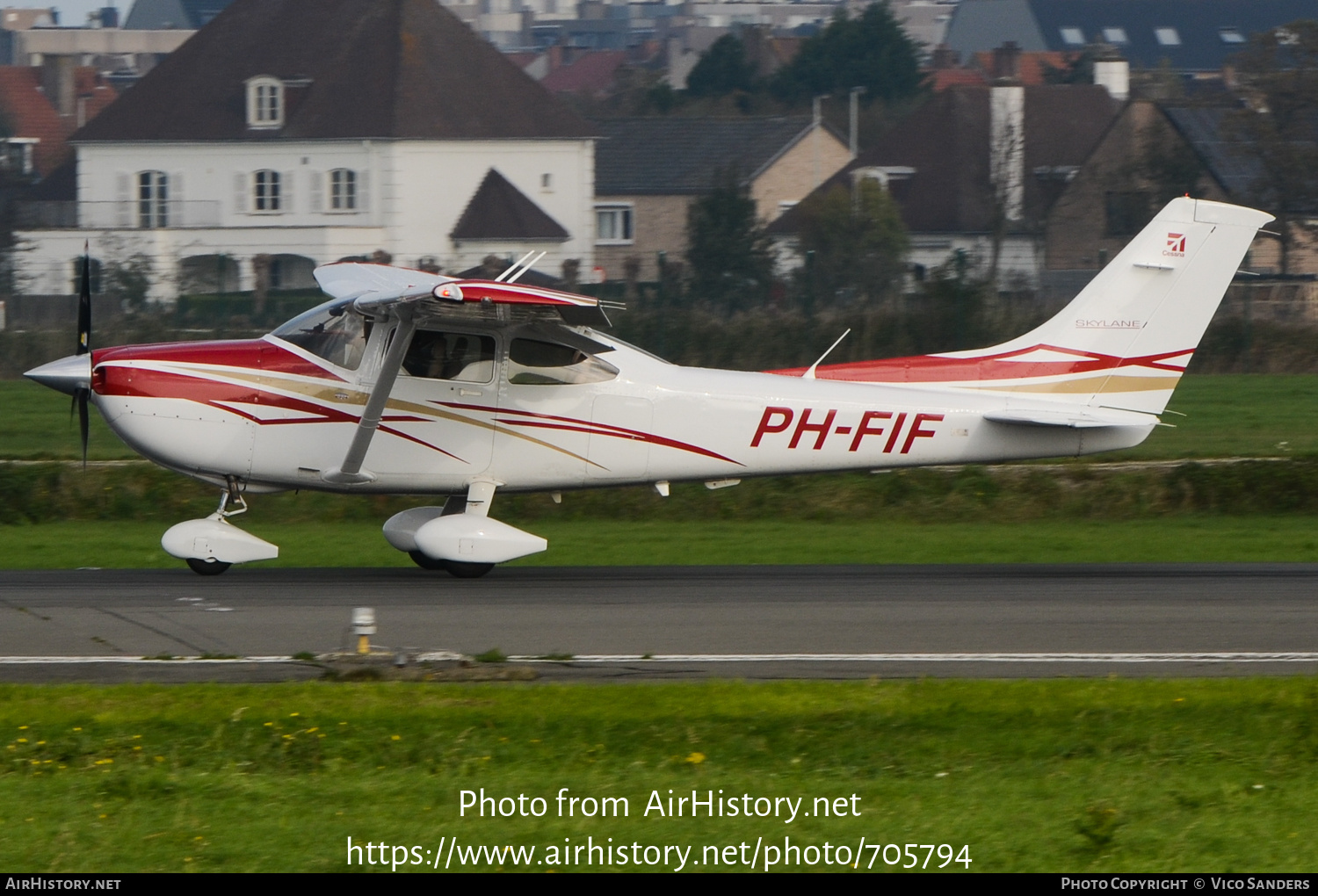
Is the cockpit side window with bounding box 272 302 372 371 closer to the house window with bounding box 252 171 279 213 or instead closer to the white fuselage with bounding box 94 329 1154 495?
the white fuselage with bounding box 94 329 1154 495

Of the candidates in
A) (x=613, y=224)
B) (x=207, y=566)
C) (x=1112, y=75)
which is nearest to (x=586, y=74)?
(x=1112, y=75)

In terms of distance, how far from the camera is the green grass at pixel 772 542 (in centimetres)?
1517

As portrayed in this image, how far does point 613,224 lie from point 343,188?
13.1 metres

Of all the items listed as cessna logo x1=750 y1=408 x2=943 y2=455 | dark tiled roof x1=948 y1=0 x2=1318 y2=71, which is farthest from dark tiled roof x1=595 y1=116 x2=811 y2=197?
dark tiled roof x1=948 y1=0 x2=1318 y2=71

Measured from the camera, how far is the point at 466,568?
1337 cm

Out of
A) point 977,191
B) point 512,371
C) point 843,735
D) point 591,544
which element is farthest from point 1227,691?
point 977,191

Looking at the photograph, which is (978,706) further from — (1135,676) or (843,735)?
(1135,676)

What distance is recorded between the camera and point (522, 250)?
4875cm

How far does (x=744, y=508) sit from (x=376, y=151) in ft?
111

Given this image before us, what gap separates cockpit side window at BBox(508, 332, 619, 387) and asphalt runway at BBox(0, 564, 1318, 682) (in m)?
1.55

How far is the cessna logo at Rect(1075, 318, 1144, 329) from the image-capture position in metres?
14.1

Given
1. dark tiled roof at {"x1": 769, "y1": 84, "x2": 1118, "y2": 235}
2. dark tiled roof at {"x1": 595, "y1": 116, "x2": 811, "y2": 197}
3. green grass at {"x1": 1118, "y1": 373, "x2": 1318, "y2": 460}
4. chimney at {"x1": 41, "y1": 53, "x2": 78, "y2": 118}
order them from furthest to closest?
chimney at {"x1": 41, "y1": 53, "x2": 78, "y2": 118} < dark tiled roof at {"x1": 595, "y1": 116, "x2": 811, "y2": 197} < dark tiled roof at {"x1": 769, "y1": 84, "x2": 1118, "y2": 235} < green grass at {"x1": 1118, "y1": 373, "x2": 1318, "y2": 460}

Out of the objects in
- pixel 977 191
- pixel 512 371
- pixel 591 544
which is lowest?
pixel 591 544

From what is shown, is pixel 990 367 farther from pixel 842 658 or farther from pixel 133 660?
pixel 133 660
